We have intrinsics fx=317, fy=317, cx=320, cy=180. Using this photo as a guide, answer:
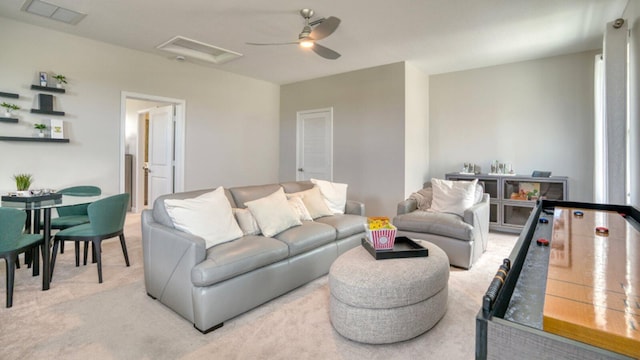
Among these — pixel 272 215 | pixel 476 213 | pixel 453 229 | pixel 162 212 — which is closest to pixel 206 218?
pixel 162 212

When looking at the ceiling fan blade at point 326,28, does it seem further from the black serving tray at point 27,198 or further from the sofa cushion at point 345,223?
the black serving tray at point 27,198

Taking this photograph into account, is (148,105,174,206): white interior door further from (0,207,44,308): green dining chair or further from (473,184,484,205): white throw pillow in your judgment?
(473,184,484,205): white throw pillow

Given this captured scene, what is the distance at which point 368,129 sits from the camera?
5.33 meters

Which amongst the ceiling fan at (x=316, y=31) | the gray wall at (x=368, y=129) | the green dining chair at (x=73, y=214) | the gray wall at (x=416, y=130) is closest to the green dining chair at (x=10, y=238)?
the green dining chair at (x=73, y=214)

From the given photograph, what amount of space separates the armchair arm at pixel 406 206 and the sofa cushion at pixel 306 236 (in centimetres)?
113

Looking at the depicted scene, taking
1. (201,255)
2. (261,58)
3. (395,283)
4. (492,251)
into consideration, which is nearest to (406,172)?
(492,251)

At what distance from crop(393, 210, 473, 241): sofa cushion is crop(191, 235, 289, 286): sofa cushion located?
5.33ft

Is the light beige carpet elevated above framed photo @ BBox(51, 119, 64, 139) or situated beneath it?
situated beneath

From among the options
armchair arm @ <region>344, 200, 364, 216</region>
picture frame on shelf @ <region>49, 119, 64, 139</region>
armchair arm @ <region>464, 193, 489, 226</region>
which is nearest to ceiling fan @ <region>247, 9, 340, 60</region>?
armchair arm @ <region>344, 200, 364, 216</region>

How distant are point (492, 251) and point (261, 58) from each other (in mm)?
4144

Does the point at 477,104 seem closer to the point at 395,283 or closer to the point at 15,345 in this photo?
the point at 395,283

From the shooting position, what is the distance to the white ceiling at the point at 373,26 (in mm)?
3123

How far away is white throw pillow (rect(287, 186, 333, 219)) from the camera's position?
3.48 metres

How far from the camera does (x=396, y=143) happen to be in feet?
16.4
